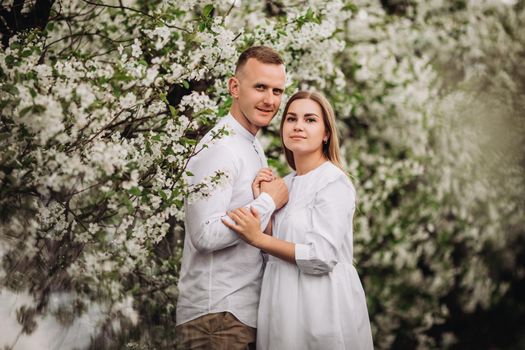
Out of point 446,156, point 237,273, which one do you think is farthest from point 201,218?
point 446,156

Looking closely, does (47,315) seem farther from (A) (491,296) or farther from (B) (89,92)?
(A) (491,296)

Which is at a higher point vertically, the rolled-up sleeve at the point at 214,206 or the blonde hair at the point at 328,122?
the blonde hair at the point at 328,122

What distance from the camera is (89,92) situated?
2.89m

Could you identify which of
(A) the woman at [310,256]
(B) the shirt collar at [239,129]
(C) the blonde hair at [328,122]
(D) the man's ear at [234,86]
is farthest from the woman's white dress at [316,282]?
(D) the man's ear at [234,86]

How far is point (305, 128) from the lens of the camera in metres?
3.28

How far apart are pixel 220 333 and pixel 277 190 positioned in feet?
2.30

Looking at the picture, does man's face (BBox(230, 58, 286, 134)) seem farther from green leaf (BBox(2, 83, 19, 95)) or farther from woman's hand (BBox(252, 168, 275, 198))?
green leaf (BBox(2, 83, 19, 95))

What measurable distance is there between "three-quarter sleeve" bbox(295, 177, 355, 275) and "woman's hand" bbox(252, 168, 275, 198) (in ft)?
0.80

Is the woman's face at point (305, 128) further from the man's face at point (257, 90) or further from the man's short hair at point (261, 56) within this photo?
the man's short hair at point (261, 56)

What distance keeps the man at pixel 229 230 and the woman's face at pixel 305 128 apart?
0.12 m

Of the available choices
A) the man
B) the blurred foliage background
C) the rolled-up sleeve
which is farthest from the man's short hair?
the rolled-up sleeve

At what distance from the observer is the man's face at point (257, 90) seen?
329 cm

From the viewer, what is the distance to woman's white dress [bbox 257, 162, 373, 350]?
3.03 metres

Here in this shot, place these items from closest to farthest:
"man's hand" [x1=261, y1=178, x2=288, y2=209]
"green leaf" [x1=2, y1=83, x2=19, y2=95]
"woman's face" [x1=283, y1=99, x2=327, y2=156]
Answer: "green leaf" [x1=2, y1=83, x2=19, y2=95]
"man's hand" [x1=261, y1=178, x2=288, y2=209]
"woman's face" [x1=283, y1=99, x2=327, y2=156]
